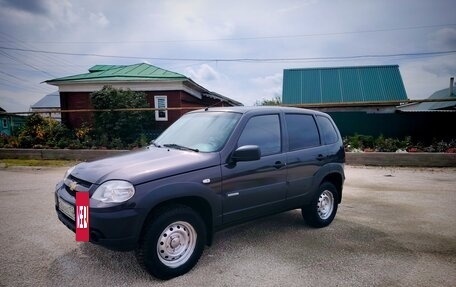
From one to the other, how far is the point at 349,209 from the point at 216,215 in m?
3.53

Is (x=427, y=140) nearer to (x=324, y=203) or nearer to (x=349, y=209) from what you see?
(x=349, y=209)

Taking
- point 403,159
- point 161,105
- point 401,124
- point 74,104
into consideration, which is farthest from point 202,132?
point 74,104

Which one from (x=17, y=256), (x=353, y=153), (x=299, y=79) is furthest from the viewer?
(x=299, y=79)

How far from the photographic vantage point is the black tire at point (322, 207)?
4.71m

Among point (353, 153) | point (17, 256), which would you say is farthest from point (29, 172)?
point (353, 153)

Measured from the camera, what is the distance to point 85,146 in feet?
41.9

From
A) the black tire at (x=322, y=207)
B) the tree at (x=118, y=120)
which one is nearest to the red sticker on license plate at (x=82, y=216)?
the black tire at (x=322, y=207)

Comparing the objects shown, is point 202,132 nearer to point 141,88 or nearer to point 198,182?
point 198,182

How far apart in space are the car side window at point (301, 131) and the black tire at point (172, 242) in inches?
70.8

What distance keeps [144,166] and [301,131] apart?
2.44m

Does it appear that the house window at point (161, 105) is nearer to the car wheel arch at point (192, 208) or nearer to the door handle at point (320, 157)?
the door handle at point (320, 157)

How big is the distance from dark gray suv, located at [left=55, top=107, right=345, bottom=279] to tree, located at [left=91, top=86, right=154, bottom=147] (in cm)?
932

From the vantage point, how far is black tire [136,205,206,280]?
9.91 feet

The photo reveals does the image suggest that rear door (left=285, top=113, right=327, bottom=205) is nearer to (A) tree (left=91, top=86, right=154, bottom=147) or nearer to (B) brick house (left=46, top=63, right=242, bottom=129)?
(A) tree (left=91, top=86, right=154, bottom=147)
